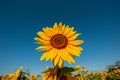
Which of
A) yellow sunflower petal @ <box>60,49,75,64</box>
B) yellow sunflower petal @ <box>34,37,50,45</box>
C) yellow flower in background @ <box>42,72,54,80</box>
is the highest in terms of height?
yellow sunflower petal @ <box>34,37,50,45</box>

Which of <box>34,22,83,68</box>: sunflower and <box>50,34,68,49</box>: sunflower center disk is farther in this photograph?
<box>50,34,68,49</box>: sunflower center disk

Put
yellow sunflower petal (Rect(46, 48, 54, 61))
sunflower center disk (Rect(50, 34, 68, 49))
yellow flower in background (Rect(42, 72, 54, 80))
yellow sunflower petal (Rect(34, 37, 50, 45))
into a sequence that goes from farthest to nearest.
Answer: sunflower center disk (Rect(50, 34, 68, 49))
yellow sunflower petal (Rect(34, 37, 50, 45))
yellow sunflower petal (Rect(46, 48, 54, 61))
yellow flower in background (Rect(42, 72, 54, 80))

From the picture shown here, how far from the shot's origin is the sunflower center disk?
3883mm

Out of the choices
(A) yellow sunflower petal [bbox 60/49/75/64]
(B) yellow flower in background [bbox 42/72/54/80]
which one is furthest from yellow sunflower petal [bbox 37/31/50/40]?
(B) yellow flower in background [bbox 42/72/54/80]

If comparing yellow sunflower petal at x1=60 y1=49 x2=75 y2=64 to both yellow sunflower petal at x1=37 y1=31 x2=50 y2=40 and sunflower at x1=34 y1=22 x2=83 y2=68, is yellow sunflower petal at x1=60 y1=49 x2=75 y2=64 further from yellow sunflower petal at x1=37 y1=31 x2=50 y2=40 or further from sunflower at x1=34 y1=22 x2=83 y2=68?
yellow sunflower petal at x1=37 y1=31 x2=50 y2=40

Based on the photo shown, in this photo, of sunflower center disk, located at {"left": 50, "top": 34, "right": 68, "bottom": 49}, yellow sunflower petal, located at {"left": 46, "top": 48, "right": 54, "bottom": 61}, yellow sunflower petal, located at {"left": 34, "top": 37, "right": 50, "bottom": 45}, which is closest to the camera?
yellow sunflower petal, located at {"left": 46, "top": 48, "right": 54, "bottom": 61}

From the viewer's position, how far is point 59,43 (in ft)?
12.9

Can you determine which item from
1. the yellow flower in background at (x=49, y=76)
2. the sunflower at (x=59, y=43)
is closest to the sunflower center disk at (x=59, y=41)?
the sunflower at (x=59, y=43)

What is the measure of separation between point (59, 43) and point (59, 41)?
3cm

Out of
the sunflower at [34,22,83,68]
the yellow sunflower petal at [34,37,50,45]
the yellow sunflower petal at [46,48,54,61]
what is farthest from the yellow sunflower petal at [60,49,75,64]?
the yellow sunflower petal at [34,37,50,45]

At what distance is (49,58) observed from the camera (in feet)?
11.9

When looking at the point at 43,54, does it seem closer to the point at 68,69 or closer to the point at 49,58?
the point at 49,58

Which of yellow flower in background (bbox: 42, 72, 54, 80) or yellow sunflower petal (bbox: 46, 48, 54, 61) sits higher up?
yellow sunflower petal (bbox: 46, 48, 54, 61)

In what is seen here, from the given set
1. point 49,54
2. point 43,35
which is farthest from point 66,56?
point 43,35
